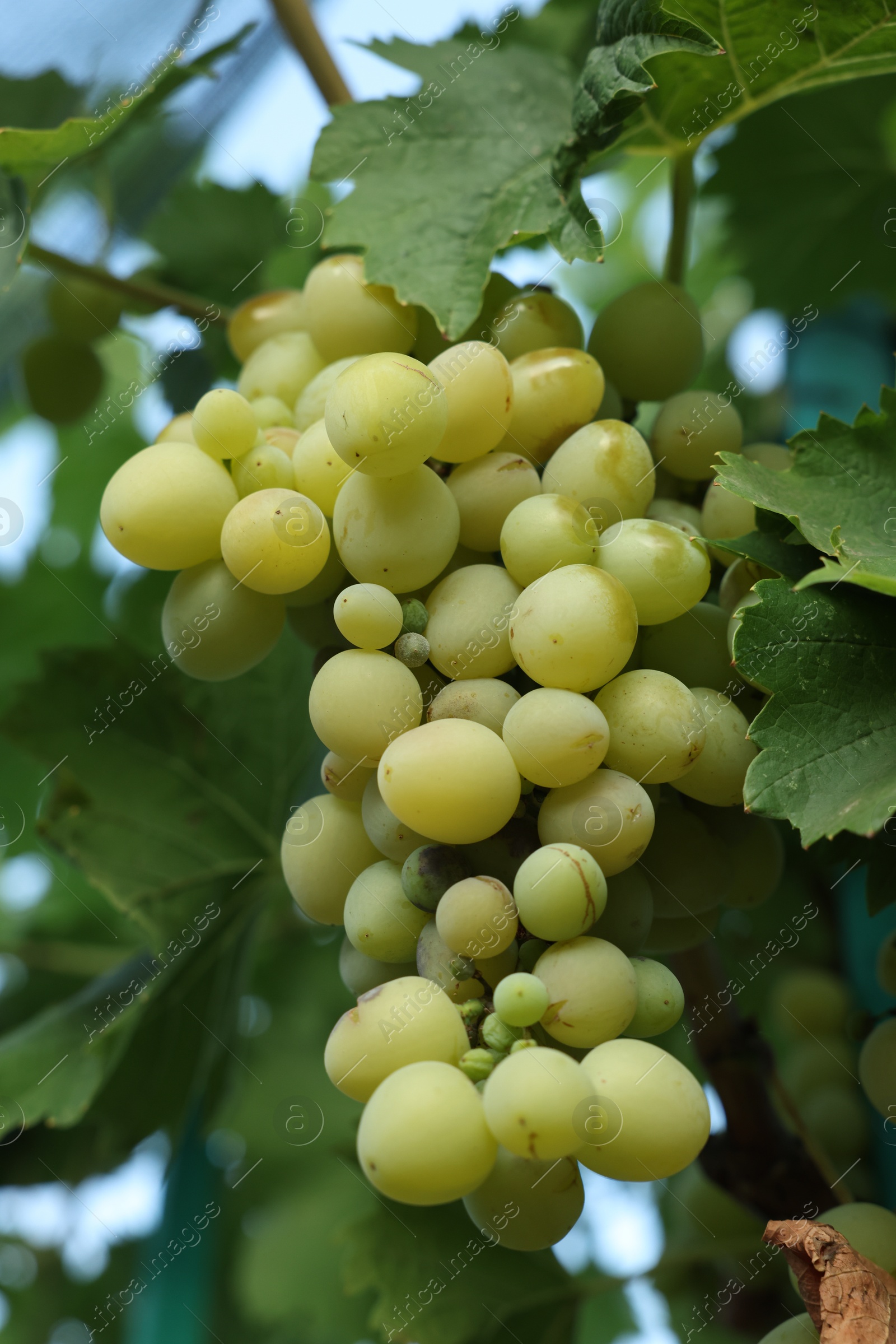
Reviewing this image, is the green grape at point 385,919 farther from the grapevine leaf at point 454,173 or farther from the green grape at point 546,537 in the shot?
the grapevine leaf at point 454,173

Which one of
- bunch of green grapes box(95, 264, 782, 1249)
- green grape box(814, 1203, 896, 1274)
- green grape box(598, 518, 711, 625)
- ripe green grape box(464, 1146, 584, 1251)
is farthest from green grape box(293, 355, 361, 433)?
green grape box(814, 1203, 896, 1274)

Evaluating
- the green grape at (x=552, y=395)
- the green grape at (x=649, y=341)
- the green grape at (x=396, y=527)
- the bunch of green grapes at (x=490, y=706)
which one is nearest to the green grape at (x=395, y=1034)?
the bunch of green grapes at (x=490, y=706)

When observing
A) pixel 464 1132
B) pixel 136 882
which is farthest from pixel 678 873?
pixel 136 882

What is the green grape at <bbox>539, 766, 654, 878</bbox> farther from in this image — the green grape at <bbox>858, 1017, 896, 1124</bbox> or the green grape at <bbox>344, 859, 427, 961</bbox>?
the green grape at <bbox>858, 1017, 896, 1124</bbox>

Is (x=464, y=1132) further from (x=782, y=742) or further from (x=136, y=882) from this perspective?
(x=136, y=882)

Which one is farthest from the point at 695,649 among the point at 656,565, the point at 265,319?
the point at 265,319

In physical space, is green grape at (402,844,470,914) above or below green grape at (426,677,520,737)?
below
